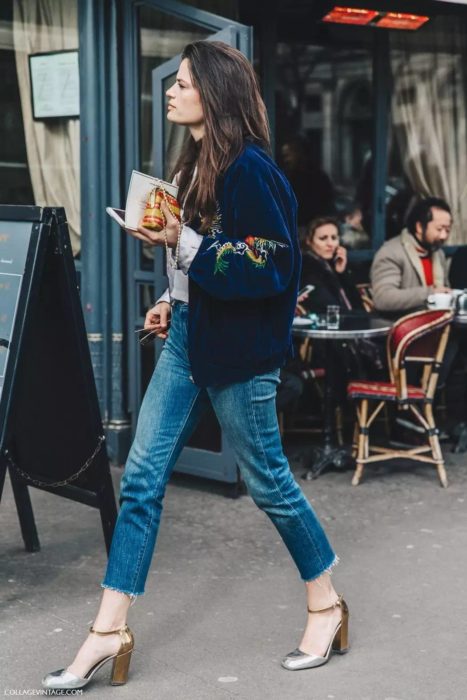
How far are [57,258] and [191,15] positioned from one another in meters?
2.12

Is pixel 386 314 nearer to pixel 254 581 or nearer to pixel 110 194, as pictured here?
pixel 110 194

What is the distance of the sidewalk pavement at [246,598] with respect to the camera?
12.1 ft

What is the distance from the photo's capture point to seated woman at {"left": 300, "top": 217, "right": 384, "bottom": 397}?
7.05 meters

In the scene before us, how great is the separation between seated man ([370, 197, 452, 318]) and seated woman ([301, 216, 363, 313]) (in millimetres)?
253

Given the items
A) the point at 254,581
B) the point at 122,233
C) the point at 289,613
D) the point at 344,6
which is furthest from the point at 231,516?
the point at 344,6

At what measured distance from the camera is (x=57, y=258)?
4.22 m

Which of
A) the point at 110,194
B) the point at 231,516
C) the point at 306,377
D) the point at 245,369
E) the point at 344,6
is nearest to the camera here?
the point at 245,369

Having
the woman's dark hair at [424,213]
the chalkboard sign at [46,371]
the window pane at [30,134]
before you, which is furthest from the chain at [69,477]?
the woman's dark hair at [424,213]

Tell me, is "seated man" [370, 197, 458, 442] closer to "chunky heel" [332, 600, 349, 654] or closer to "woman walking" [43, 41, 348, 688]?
"chunky heel" [332, 600, 349, 654]

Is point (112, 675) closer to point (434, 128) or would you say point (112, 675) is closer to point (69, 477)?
point (69, 477)

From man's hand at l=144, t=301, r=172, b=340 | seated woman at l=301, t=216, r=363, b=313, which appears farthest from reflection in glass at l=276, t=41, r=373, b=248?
man's hand at l=144, t=301, r=172, b=340

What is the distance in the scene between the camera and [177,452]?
370 centimetres

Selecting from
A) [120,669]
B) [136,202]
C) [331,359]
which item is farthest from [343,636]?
[331,359]

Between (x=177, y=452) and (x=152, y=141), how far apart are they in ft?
9.44
